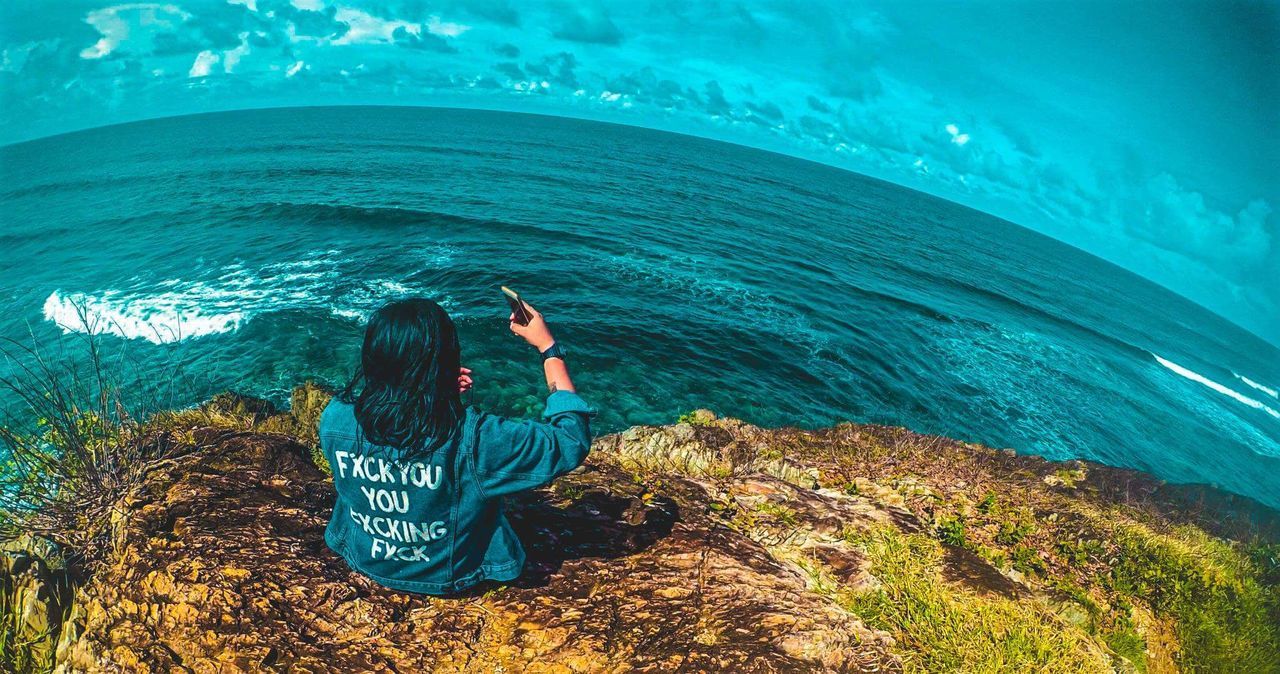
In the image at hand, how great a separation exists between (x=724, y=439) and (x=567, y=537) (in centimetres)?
496

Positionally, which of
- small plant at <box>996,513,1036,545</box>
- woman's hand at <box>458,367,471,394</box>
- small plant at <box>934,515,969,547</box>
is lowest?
small plant at <box>934,515,969,547</box>

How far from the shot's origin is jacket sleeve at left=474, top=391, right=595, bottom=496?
2766 mm

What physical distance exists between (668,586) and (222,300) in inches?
1029

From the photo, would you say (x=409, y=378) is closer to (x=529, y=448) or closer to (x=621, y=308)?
(x=529, y=448)

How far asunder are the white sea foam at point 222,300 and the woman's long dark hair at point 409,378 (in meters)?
19.5

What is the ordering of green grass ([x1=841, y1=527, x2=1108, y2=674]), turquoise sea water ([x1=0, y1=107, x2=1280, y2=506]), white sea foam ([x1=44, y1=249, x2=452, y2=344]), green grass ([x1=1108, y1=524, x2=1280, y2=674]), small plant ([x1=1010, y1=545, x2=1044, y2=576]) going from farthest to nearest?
white sea foam ([x1=44, y1=249, x2=452, y2=344]), turquoise sea water ([x1=0, y1=107, x2=1280, y2=506]), small plant ([x1=1010, y1=545, x2=1044, y2=576]), green grass ([x1=1108, y1=524, x2=1280, y2=674]), green grass ([x1=841, y1=527, x2=1108, y2=674])

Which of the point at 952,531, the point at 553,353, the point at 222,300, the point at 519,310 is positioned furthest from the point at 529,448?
the point at 222,300

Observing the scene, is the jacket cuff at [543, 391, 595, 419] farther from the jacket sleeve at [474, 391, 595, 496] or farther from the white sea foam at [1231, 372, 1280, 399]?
the white sea foam at [1231, 372, 1280, 399]

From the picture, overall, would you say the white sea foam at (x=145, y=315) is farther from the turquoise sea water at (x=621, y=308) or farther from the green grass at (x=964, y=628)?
the green grass at (x=964, y=628)

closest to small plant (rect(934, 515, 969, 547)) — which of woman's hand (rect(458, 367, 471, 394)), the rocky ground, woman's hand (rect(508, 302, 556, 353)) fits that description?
the rocky ground

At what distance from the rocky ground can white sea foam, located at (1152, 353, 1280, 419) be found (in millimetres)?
51830

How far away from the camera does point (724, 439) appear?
8.74 metres

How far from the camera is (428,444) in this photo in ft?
8.95

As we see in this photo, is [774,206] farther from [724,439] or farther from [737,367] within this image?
[724,439]
